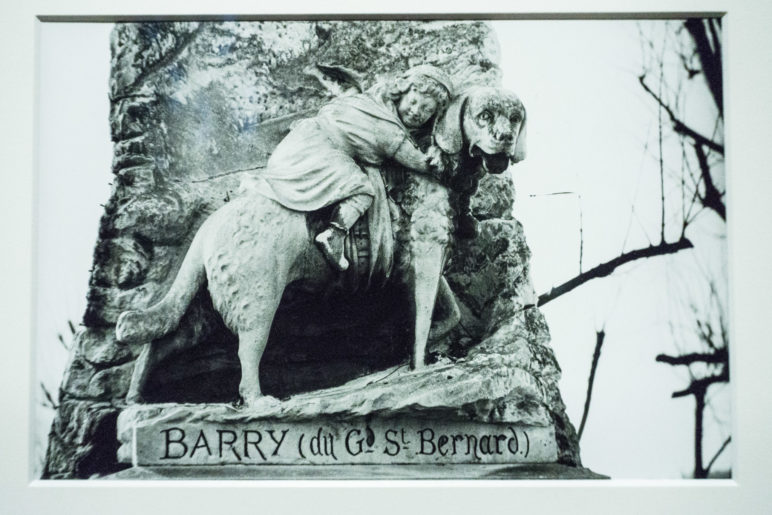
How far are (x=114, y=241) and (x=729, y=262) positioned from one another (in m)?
3.57

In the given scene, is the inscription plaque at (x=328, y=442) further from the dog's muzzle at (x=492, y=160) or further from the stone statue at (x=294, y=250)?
the dog's muzzle at (x=492, y=160)

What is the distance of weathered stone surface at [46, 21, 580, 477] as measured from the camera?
18.4ft

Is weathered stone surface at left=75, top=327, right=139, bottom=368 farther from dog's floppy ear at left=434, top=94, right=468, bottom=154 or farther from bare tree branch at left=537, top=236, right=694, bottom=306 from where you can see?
bare tree branch at left=537, top=236, right=694, bottom=306

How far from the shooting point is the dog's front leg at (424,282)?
18.5 feet

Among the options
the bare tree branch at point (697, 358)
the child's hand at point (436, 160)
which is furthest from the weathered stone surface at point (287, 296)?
the bare tree branch at point (697, 358)

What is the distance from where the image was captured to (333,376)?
5746mm

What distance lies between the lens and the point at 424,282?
564 centimetres

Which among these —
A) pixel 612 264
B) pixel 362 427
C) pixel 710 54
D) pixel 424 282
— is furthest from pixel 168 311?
pixel 710 54

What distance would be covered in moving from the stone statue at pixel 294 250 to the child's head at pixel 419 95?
0.09m

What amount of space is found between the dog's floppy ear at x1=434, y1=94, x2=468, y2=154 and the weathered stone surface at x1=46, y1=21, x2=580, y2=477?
10.2 inches

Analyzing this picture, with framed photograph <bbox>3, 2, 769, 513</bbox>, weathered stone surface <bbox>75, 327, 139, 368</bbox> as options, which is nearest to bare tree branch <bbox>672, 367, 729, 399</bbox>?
framed photograph <bbox>3, 2, 769, 513</bbox>

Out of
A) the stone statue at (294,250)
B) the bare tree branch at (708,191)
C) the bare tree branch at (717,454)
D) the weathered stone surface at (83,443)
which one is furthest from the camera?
the bare tree branch at (708,191)

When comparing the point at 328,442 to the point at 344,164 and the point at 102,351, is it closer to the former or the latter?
the point at 102,351

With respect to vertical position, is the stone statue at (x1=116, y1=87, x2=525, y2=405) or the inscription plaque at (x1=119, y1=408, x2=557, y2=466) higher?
the stone statue at (x1=116, y1=87, x2=525, y2=405)
